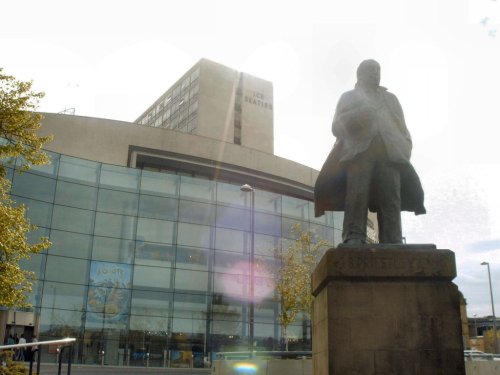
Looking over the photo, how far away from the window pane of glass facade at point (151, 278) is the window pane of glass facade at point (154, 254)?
1.07 feet

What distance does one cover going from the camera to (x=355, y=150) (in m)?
6.75

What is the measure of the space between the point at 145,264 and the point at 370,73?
90.5ft

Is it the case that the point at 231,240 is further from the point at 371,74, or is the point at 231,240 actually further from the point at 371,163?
the point at 371,163

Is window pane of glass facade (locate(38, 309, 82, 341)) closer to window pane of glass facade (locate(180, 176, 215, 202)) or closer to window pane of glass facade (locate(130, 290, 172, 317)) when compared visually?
window pane of glass facade (locate(130, 290, 172, 317))

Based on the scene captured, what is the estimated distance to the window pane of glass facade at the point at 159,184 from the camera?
34.3 metres

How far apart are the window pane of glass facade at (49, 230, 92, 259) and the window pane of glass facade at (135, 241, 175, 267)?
2.97 m

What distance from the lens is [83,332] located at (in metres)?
30.0

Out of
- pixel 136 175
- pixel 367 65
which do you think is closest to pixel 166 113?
pixel 136 175

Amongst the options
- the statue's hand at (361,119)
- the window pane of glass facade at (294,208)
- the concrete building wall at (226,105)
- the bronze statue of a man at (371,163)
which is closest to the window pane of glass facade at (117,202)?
the window pane of glass facade at (294,208)

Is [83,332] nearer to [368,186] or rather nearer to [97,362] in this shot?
[97,362]

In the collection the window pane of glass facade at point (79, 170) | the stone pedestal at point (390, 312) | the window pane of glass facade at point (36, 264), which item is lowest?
the stone pedestal at point (390, 312)

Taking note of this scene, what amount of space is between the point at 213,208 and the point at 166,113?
4689 cm

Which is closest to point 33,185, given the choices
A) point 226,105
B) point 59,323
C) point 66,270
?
point 66,270

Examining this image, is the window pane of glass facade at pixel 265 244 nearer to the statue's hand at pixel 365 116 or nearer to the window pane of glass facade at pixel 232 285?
the window pane of glass facade at pixel 232 285
